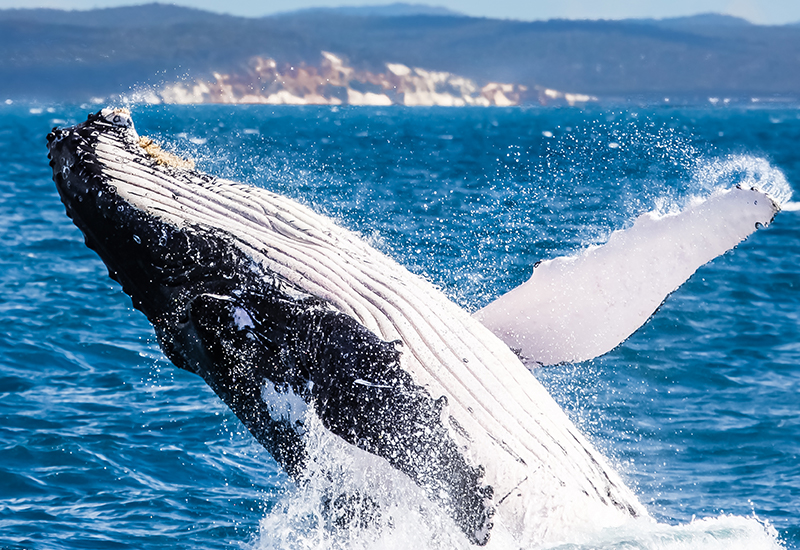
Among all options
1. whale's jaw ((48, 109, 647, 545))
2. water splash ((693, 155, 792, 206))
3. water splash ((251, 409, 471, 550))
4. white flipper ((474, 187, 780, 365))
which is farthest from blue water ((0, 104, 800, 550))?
water splash ((251, 409, 471, 550))

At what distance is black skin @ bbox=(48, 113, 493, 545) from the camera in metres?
5.09

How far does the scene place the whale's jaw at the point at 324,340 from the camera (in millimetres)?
5133

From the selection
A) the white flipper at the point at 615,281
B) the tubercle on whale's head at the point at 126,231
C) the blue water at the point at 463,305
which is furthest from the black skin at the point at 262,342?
the white flipper at the point at 615,281

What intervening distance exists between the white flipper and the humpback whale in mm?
814

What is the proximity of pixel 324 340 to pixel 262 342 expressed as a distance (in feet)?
1.41

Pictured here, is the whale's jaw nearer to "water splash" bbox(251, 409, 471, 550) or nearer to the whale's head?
the whale's head

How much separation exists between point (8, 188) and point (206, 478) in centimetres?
3278

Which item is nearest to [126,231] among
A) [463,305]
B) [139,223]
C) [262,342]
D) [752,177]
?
[139,223]

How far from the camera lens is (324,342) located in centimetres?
516

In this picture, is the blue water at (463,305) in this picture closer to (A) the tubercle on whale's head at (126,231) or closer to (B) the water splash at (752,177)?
(B) the water splash at (752,177)

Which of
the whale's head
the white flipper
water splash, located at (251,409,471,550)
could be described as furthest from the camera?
the white flipper

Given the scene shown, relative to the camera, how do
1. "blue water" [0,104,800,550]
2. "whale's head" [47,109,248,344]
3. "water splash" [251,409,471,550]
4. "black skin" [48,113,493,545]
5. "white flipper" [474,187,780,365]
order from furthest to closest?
"blue water" [0,104,800,550] < "white flipper" [474,187,780,365] < "whale's head" [47,109,248,344] < "water splash" [251,409,471,550] < "black skin" [48,113,493,545]

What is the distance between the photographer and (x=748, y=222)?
7074 mm

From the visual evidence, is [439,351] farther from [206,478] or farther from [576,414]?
[576,414]
